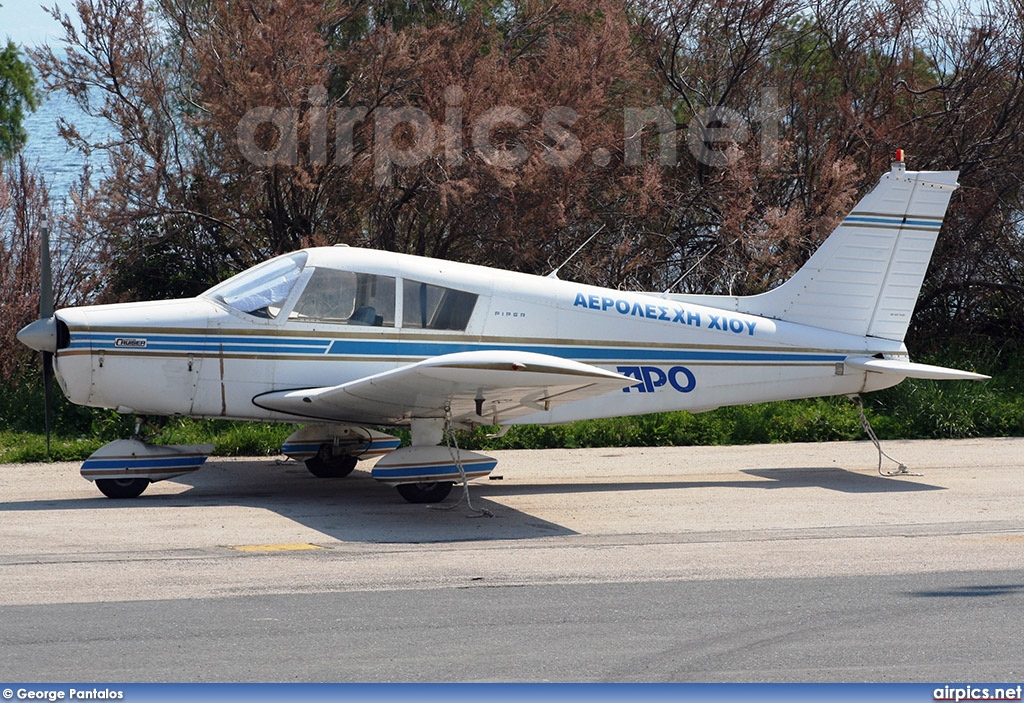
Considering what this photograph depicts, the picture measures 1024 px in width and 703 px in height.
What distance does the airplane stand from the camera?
8.83 meters

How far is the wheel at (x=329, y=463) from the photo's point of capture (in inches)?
418

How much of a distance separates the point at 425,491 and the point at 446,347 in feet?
4.17

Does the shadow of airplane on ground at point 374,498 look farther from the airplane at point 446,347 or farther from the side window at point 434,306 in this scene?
the side window at point 434,306

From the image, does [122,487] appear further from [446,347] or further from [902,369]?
[902,369]

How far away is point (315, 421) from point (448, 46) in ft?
23.1

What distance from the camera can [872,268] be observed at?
34.6 feet

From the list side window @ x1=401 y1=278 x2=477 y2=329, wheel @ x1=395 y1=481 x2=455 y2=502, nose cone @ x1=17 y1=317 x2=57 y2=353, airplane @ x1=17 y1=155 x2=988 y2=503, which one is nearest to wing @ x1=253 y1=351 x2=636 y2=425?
airplane @ x1=17 y1=155 x2=988 y2=503

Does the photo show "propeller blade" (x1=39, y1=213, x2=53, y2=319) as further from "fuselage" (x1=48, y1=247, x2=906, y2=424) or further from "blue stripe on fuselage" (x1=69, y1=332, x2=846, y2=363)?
"blue stripe on fuselage" (x1=69, y1=332, x2=846, y2=363)

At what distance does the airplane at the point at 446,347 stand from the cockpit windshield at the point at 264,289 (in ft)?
0.05

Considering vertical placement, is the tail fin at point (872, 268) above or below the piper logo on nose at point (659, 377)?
above

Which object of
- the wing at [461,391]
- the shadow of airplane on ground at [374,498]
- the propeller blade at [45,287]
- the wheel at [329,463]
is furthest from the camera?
the wheel at [329,463]

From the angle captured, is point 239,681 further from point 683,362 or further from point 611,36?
point 611,36

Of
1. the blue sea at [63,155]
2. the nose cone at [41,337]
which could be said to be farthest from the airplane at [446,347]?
the blue sea at [63,155]

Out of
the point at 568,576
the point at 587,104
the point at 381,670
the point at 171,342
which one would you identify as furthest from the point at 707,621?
the point at 587,104
